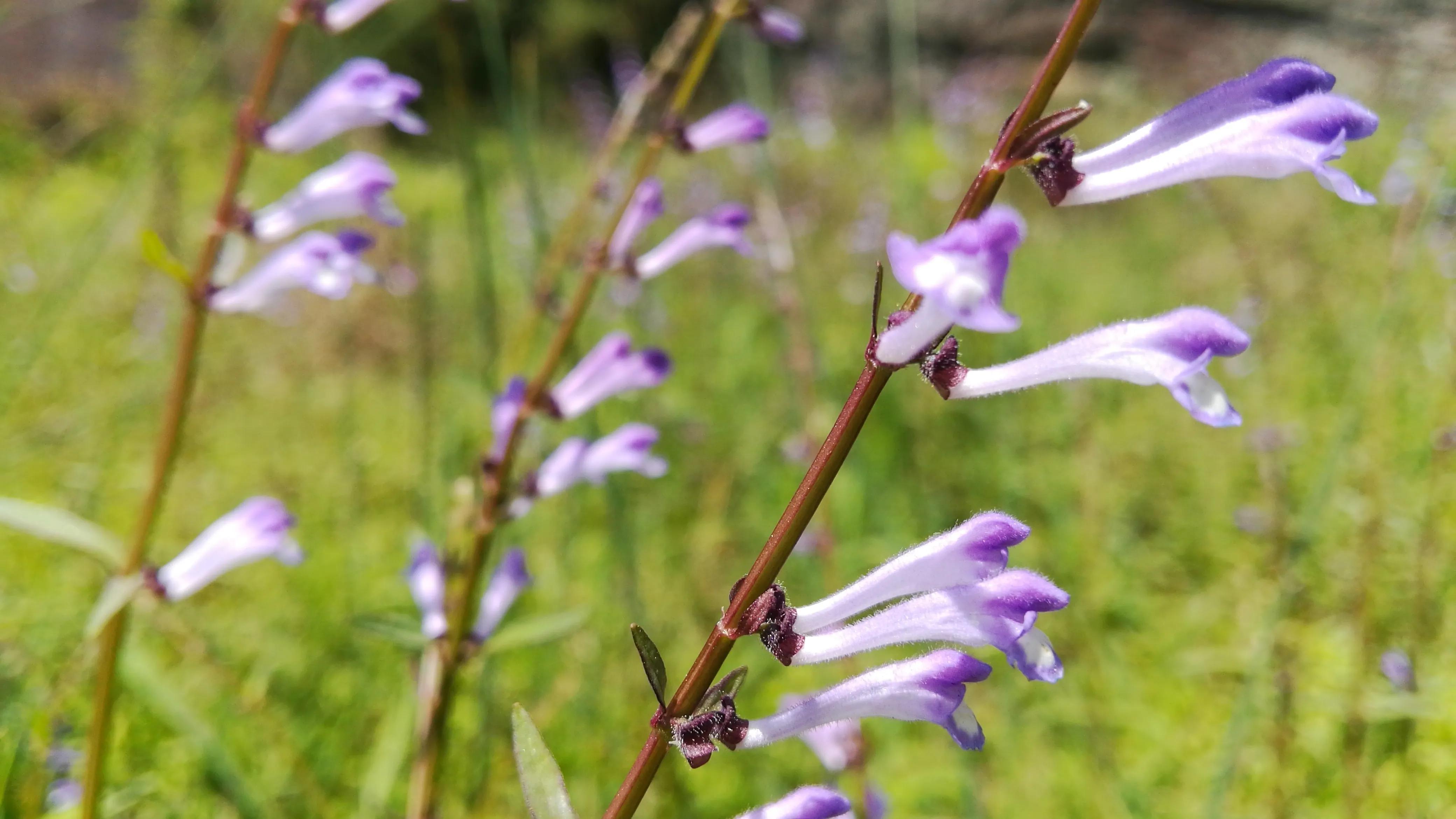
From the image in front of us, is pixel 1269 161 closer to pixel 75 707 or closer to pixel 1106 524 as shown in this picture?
pixel 75 707

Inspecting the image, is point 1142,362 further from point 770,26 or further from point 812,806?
point 770,26

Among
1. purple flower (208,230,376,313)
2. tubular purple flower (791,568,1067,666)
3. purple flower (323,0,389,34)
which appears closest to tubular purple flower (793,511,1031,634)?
tubular purple flower (791,568,1067,666)

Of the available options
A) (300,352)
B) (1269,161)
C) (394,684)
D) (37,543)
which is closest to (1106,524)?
(394,684)

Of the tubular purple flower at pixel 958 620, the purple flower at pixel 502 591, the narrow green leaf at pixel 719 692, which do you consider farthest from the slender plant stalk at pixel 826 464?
the purple flower at pixel 502 591

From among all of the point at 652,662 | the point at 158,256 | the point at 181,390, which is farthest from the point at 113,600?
the point at 652,662

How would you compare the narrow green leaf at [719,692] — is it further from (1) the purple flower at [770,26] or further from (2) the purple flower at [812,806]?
(1) the purple flower at [770,26]

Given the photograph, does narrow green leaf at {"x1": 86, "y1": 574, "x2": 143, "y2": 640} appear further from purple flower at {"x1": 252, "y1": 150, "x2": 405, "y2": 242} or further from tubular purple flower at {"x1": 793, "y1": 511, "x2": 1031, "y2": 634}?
tubular purple flower at {"x1": 793, "y1": 511, "x2": 1031, "y2": 634}

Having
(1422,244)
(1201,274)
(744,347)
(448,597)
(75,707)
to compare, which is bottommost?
(1201,274)
